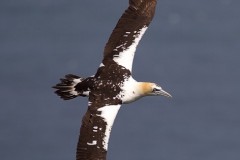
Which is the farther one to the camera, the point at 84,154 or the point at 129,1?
the point at 129,1

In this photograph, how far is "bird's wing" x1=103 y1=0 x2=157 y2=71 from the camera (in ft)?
141

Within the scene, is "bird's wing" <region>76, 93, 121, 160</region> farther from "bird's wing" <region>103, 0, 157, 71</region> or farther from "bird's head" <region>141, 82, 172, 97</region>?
"bird's wing" <region>103, 0, 157, 71</region>

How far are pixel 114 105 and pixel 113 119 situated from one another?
2.71 ft

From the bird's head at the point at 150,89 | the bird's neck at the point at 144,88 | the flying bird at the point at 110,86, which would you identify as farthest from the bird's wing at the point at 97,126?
the bird's head at the point at 150,89

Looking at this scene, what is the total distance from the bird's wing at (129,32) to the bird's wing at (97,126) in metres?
2.33

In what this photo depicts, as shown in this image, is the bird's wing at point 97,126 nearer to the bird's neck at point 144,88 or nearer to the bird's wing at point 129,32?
the bird's neck at point 144,88

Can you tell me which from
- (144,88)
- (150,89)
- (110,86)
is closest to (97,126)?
(110,86)

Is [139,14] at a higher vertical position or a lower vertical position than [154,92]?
higher

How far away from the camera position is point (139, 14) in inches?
1752

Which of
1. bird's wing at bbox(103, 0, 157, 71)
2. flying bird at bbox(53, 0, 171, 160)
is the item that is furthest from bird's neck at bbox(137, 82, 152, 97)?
bird's wing at bbox(103, 0, 157, 71)

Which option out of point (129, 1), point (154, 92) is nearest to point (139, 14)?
point (129, 1)

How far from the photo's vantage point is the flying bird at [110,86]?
131 feet

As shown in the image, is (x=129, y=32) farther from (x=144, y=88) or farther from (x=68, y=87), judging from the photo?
(x=68, y=87)

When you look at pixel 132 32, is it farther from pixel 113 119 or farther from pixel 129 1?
pixel 113 119
